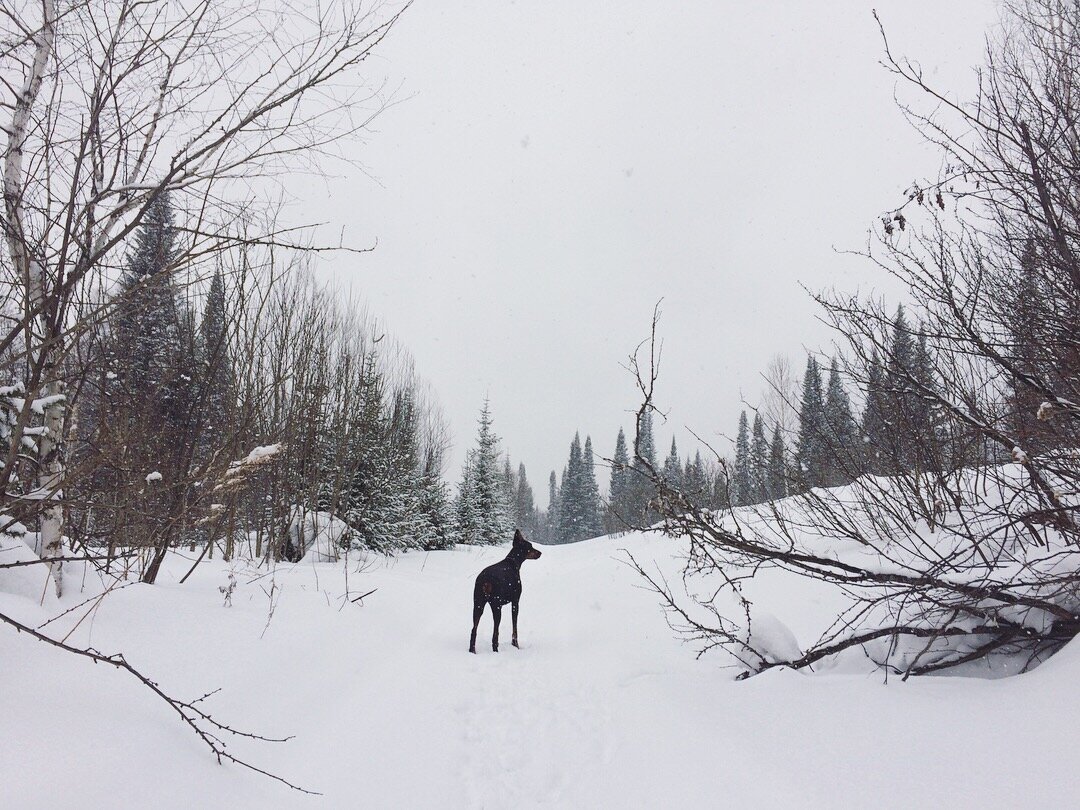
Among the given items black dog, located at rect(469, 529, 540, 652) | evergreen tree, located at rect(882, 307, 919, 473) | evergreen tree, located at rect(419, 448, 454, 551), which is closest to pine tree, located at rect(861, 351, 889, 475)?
evergreen tree, located at rect(882, 307, 919, 473)

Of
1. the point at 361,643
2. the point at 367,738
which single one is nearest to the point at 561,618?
the point at 361,643

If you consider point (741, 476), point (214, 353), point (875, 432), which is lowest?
point (741, 476)

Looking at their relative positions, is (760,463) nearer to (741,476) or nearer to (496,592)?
(741,476)

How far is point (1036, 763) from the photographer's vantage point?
190 cm

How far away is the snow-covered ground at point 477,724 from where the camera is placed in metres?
1.96

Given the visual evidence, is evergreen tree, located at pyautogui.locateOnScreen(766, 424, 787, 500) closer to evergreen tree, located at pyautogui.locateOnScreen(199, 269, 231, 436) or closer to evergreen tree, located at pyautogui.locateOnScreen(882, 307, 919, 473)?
evergreen tree, located at pyautogui.locateOnScreen(882, 307, 919, 473)

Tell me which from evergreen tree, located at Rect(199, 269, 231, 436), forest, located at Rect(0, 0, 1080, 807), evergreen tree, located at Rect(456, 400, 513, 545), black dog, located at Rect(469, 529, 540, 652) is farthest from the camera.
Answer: evergreen tree, located at Rect(456, 400, 513, 545)

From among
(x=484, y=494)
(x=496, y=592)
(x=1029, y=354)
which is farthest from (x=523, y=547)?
(x=484, y=494)

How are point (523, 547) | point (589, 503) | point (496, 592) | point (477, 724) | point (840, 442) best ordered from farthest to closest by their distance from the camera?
point (589, 503) → point (523, 547) → point (496, 592) → point (840, 442) → point (477, 724)

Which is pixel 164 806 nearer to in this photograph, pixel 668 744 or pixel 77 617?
pixel 77 617

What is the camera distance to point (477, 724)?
3789 mm

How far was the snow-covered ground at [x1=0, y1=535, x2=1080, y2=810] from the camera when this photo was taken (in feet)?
6.44

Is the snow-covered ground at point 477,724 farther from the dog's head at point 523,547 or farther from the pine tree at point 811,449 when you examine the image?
the dog's head at point 523,547

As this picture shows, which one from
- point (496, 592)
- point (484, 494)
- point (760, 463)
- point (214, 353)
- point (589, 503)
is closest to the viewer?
point (760, 463)
